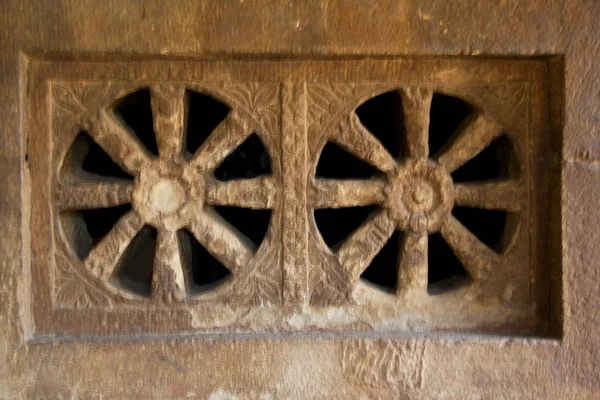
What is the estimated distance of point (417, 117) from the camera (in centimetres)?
184

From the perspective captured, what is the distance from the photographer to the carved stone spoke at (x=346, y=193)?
183cm

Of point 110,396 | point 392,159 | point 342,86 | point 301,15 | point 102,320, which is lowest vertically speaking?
point 110,396

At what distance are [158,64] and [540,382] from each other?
1642 mm

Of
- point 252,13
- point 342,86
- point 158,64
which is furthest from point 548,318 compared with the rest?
point 158,64

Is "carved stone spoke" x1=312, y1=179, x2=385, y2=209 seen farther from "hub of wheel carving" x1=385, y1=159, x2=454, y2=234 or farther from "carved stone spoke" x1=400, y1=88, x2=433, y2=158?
"carved stone spoke" x1=400, y1=88, x2=433, y2=158

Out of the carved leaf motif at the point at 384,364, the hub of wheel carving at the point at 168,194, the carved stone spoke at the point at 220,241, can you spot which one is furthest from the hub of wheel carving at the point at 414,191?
the hub of wheel carving at the point at 168,194

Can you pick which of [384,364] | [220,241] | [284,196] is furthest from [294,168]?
[384,364]

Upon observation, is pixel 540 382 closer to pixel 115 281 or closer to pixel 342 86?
pixel 342 86

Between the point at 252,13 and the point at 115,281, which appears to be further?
the point at 115,281

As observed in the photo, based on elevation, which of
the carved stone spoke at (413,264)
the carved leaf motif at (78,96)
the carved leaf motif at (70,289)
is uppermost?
the carved leaf motif at (78,96)

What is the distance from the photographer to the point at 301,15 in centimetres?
177

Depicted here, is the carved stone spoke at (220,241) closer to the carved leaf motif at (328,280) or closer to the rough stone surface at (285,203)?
the rough stone surface at (285,203)

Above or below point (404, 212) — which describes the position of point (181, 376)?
below

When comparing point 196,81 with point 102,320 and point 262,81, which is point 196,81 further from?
point 102,320
